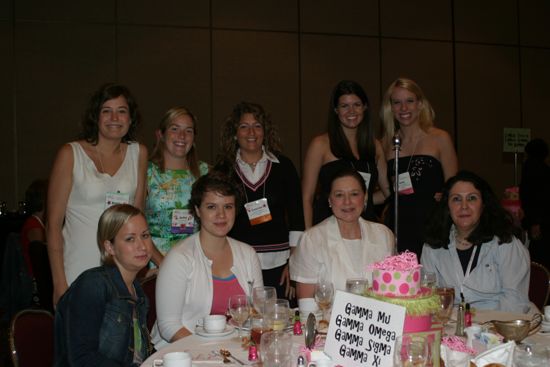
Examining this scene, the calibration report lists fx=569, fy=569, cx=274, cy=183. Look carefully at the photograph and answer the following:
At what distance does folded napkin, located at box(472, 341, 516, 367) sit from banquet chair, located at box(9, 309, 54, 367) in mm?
1484

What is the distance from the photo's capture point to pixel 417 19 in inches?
333

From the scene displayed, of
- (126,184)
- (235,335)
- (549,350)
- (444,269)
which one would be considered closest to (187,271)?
(235,335)

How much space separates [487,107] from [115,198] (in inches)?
277

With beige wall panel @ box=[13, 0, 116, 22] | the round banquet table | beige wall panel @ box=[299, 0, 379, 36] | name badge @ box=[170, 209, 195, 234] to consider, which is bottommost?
the round banquet table

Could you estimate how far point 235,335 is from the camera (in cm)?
226

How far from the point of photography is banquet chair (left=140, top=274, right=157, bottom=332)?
9.17 ft

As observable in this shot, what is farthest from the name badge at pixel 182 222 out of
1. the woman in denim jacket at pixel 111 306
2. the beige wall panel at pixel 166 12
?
the beige wall panel at pixel 166 12

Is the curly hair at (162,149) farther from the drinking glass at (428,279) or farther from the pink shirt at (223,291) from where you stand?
the drinking glass at (428,279)

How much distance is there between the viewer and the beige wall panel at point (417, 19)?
8336mm

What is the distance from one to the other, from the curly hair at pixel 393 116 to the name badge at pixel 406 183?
347mm

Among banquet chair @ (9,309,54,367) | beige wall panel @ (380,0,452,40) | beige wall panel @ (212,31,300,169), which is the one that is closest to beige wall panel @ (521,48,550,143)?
beige wall panel @ (380,0,452,40)

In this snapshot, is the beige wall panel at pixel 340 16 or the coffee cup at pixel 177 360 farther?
the beige wall panel at pixel 340 16

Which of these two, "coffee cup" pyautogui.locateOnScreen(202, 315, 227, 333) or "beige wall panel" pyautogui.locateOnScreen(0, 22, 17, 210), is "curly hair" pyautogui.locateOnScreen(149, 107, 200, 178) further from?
"beige wall panel" pyautogui.locateOnScreen(0, 22, 17, 210)

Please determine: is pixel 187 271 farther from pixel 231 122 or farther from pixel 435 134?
pixel 435 134
